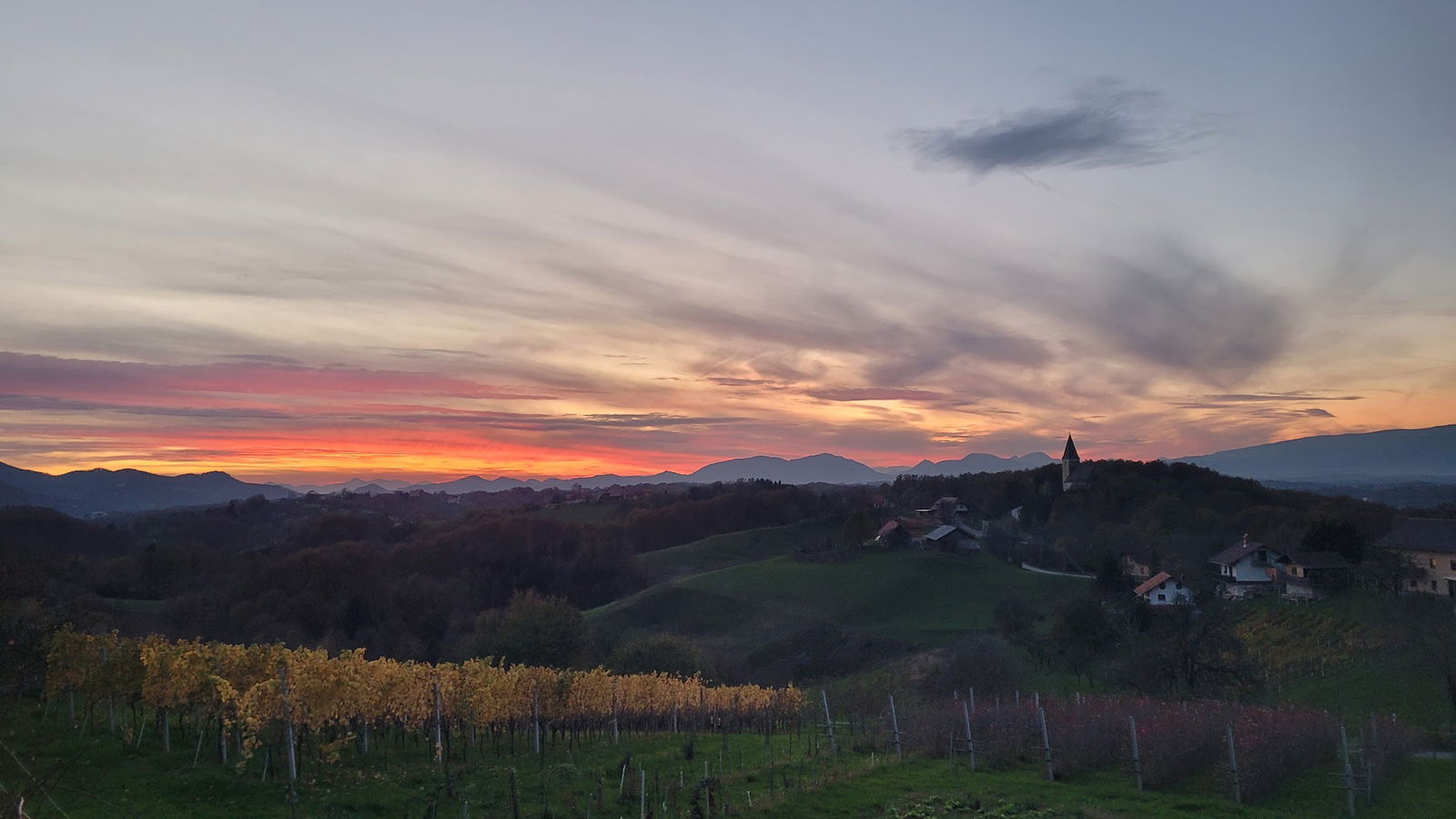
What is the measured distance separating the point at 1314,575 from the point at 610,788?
5656 cm

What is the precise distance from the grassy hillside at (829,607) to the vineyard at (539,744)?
31.2 metres

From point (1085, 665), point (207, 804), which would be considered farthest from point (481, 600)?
point (207, 804)

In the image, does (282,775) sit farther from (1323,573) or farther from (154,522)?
(154,522)

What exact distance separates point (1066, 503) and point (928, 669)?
6102cm

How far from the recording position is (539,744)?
22.0 meters

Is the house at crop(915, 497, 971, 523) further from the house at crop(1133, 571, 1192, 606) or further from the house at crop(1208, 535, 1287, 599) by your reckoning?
the house at crop(1133, 571, 1192, 606)

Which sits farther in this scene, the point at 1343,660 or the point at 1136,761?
the point at 1343,660

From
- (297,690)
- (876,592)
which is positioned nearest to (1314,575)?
(876,592)

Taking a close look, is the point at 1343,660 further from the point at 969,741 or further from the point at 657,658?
the point at 657,658

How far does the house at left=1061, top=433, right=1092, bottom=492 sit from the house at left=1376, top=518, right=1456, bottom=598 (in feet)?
164

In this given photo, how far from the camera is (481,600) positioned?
3199 inches

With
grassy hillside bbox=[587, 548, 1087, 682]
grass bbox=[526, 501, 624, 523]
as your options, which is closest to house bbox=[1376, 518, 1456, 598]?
grassy hillside bbox=[587, 548, 1087, 682]

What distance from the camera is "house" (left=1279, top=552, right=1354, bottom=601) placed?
55.3 m

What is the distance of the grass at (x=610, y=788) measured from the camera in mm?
14836
